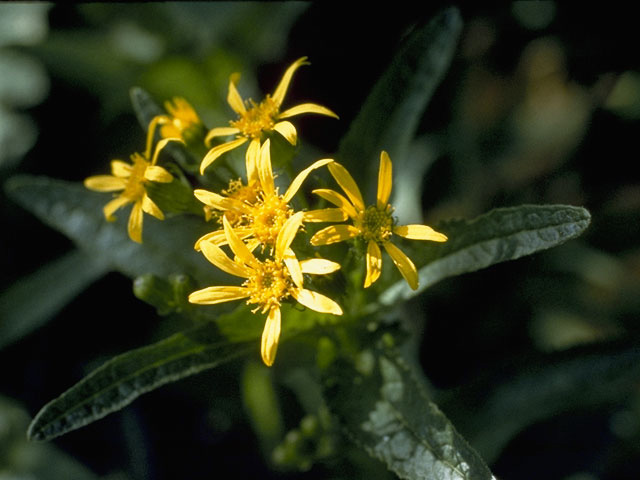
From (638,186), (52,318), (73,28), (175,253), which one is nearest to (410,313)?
(638,186)

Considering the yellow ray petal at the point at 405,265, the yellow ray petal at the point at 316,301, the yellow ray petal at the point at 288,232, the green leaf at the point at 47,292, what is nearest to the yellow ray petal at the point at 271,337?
the yellow ray petal at the point at 316,301

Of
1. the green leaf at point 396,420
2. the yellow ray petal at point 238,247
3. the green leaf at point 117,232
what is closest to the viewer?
the green leaf at point 396,420

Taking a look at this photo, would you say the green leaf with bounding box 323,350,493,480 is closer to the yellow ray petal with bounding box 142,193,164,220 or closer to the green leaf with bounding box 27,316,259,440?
the green leaf with bounding box 27,316,259,440

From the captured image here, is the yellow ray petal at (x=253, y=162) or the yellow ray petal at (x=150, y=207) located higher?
the yellow ray petal at (x=253, y=162)

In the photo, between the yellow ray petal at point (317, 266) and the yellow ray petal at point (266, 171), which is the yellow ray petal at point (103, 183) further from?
the yellow ray petal at point (317, 266)

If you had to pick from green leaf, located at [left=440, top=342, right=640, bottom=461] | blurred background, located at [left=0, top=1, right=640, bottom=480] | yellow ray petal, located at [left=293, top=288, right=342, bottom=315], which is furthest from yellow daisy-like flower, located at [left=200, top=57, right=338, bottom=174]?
green leaf, located at [left=440, top=342, right=640, bottom=461]

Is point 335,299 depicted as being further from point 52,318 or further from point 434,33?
point 52,318

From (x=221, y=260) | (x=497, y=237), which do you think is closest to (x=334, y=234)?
(x=221, y=260)

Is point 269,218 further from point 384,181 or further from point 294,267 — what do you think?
point 384,181

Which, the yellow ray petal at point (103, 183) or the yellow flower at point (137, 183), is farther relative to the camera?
the yellow ray petal at point (103, 183)
